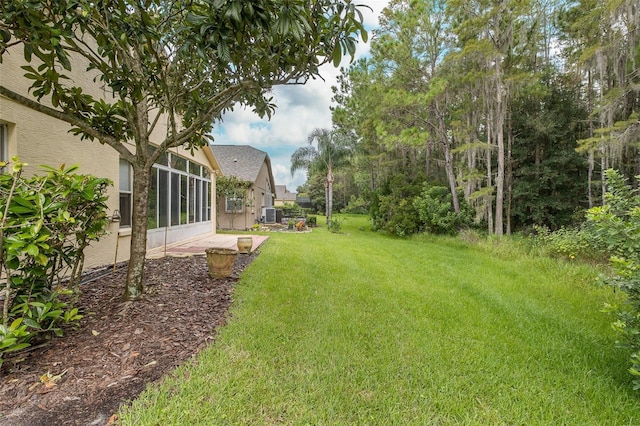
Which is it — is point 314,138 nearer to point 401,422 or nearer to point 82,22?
point 82,22

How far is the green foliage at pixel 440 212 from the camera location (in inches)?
491

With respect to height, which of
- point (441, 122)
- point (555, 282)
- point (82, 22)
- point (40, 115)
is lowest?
point (555, 282)

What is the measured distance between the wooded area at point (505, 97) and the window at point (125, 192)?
9.62 metres

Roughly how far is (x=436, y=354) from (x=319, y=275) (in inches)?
124

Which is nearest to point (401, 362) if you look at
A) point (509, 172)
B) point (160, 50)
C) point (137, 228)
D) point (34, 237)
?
point (34, 237)

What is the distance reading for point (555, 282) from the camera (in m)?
5.45

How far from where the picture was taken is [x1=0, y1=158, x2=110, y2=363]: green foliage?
201 cm

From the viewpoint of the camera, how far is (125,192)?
594 centimetres

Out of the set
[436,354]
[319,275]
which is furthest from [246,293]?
[436,354]

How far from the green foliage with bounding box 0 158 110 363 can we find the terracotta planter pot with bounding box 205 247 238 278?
2.18m

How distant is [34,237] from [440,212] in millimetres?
13016

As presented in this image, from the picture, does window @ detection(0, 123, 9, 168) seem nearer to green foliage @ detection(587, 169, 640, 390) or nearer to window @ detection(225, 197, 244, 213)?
green foliage @ detection(587, 169, 640, 390)

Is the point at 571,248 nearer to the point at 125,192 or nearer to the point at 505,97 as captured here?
the point at 505,97

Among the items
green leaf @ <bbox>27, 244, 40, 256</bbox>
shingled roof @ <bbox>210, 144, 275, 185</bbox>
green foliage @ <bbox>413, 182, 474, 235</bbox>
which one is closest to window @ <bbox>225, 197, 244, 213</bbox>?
shingled roof @ <bbox>210, 144, 275, 185</bbox>
